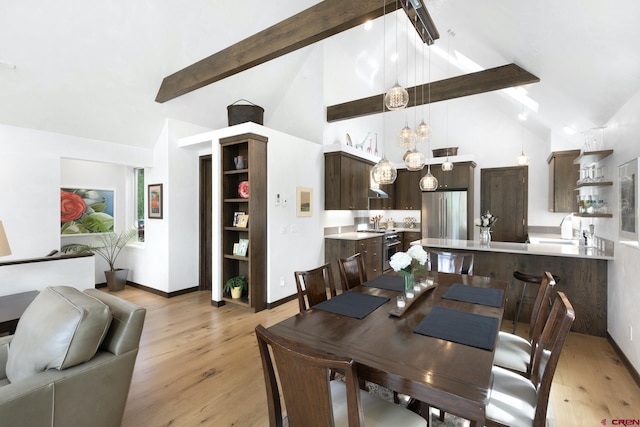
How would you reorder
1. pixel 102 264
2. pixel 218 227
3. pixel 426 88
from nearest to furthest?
pixel 218 227 < pixel 426 88 < pixel 102 264

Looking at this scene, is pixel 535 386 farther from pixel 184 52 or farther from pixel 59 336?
pixel 184 52

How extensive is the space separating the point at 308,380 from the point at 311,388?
36mm

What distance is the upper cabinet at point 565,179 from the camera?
466 cm

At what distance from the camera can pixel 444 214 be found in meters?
6.46

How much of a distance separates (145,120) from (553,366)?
205 inches

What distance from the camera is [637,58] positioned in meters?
2.00

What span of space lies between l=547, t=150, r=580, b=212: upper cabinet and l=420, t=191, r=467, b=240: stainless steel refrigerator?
1673 millimetres

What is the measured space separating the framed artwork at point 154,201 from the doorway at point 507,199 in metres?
6.53

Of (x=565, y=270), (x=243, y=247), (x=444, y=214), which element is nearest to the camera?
(x=565, y=270)

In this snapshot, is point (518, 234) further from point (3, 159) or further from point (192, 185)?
point (3, 159)

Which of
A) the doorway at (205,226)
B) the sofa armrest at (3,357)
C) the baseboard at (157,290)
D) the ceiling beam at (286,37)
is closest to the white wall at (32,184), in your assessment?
the baseboard at (157,290)

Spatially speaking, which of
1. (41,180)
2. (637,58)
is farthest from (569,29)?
(41,180)

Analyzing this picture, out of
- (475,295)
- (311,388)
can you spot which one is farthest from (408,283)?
(311,388)

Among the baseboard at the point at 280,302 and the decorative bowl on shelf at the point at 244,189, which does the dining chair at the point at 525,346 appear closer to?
the baseboard at the point at 280,302
